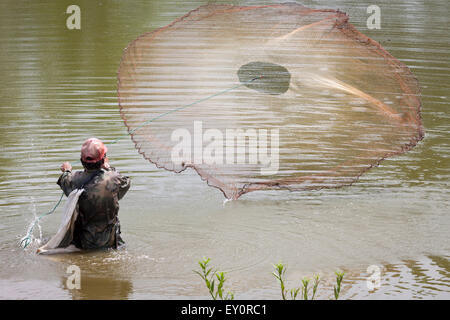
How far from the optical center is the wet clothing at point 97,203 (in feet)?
21.1

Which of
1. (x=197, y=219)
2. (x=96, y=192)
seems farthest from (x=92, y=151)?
(x=197, y=219)

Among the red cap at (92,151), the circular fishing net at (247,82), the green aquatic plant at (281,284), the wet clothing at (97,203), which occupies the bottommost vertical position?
the green aquatic plant at (281,284)

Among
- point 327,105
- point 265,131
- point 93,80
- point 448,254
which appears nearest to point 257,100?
point 265,131

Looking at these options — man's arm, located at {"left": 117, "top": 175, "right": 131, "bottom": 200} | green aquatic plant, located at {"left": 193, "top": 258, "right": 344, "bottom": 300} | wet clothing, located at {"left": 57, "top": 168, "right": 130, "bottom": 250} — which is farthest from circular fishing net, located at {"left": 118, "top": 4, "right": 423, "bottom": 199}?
green aquatic plant, located at {"left": 193, "top": 258, "right": 344, "bottom": 300}

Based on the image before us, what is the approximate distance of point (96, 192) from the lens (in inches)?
253

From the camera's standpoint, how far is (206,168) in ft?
22.4

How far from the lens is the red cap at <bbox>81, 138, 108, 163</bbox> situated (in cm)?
634

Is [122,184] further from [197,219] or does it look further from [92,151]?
[197,219]

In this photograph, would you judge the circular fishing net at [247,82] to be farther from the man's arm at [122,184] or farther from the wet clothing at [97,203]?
the wet clothing at [97,203]

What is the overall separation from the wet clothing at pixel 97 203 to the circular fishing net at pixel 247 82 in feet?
1.62

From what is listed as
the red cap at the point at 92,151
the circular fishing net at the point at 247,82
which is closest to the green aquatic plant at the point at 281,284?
the circular fishing net at the point at 247,82

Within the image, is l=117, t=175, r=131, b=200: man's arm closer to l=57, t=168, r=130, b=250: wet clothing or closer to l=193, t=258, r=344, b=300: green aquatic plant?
l=57, t=168, r=130, b=250: wet clothing

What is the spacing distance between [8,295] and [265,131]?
12.9 ft

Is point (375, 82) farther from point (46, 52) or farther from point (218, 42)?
point (46, 52)
